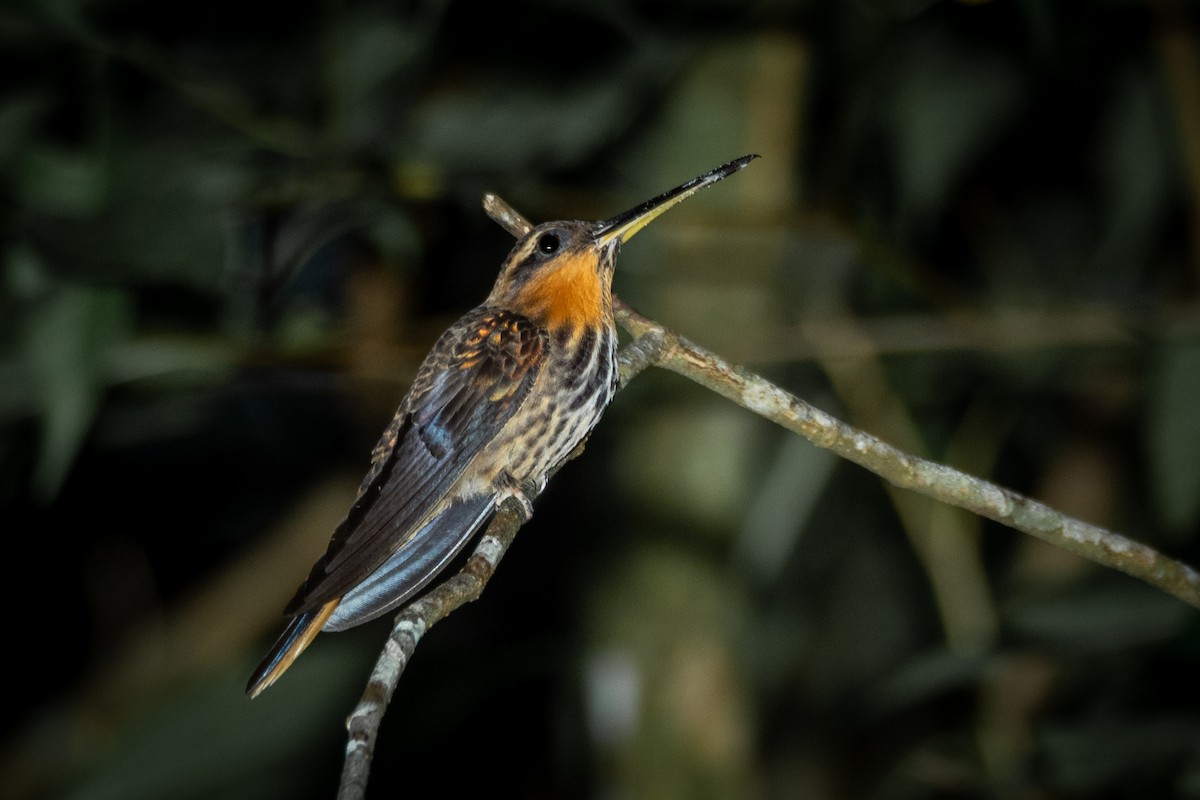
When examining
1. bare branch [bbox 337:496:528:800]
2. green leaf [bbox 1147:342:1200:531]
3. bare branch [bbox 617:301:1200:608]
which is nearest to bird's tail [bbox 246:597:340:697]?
bare branch [bbox 337:496:528:800]

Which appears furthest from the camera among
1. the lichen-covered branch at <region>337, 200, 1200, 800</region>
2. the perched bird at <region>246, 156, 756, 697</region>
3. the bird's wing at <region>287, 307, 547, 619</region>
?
the perched bird at <region>246, 156, 756, 697</region>

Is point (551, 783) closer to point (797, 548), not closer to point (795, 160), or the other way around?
point (797, 548)

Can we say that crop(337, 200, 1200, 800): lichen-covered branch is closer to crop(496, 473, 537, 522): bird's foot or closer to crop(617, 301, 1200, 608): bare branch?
crop(617, 301, 1200, 608): bare branch

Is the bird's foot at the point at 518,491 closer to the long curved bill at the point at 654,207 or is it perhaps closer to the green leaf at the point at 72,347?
the long curved bill at the point at 654,207

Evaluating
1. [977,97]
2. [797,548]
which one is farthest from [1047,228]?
[797,548]

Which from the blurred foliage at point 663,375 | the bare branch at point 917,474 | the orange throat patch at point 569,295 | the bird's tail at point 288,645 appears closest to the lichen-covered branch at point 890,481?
the bare branch at point 917,474

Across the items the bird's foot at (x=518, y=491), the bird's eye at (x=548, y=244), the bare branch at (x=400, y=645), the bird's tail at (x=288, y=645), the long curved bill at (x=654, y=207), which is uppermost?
the long curved bill at (x=654, y=207)

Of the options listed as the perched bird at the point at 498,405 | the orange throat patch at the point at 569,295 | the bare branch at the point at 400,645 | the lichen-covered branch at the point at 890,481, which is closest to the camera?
the bare branch at the point at 400,645

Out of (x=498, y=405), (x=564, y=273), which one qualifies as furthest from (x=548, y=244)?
(x=498, y=405)
